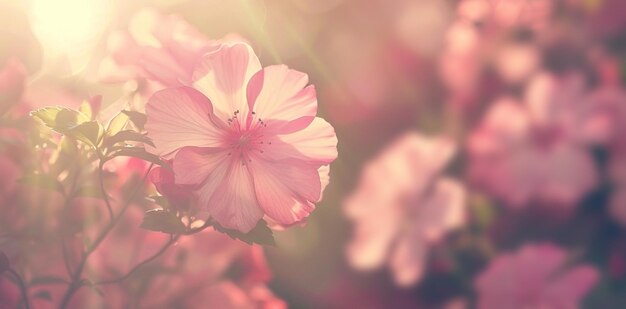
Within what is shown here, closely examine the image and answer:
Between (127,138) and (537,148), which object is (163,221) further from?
(537,148)

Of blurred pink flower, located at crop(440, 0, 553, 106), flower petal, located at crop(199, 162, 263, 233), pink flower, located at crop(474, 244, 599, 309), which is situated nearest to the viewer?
flower petal, located at crop(199, 162, 263, 233)

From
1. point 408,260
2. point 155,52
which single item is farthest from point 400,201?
point 155,52

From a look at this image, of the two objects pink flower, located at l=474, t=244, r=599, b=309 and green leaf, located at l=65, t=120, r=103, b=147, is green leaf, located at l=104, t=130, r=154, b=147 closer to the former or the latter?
green leaf, located at l=65, t=120, r=103, b=147

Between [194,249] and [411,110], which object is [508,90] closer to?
[411,110]

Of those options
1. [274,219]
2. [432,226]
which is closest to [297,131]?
[274,219]

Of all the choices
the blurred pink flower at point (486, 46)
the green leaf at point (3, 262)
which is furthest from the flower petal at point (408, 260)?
the green leaf at point (3, 262)

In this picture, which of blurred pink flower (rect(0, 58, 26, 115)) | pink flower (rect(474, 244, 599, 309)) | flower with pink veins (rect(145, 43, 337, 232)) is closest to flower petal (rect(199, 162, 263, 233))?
flower with pink veins (rect(145, 43, 337, 232))
